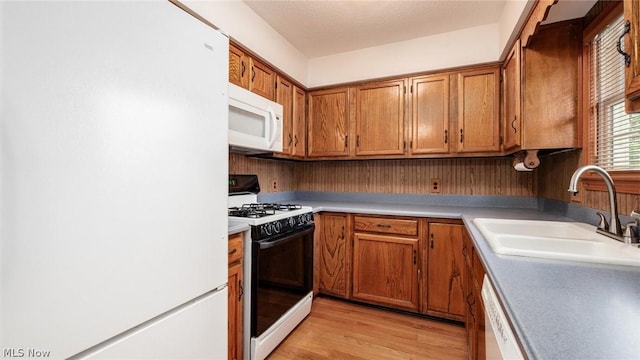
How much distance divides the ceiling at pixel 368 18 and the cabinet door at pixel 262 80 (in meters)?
0.38

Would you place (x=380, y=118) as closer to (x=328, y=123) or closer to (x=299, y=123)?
(x=328, y=123)

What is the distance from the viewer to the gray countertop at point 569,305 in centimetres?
50

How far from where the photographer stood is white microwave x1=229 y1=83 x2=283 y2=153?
176 centimetres

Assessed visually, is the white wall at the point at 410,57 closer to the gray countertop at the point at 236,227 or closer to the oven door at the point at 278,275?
the oven door at the point at 278,275

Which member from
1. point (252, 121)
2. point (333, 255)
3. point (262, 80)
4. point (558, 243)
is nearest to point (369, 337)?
point (333, 255)

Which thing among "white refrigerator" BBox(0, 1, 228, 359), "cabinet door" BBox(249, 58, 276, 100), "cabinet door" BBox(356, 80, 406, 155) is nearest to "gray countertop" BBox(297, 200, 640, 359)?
"white refrigerator" BBox(0, 1, 228, 359)

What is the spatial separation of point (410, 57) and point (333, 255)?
1.91 metres

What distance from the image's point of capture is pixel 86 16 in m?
0.75

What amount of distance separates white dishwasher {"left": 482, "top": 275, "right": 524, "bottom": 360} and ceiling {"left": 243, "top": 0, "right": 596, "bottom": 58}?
1.98 m

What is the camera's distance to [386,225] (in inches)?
93.0

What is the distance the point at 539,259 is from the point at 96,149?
56.0 inches

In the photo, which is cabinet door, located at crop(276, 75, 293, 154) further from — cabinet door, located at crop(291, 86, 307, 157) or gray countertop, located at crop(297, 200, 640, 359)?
gray countertop, located at crop(297, 200, 640, 359)

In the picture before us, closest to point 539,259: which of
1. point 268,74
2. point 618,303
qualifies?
point 618,303

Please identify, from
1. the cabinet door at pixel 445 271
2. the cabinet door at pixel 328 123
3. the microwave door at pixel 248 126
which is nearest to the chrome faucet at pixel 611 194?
the cabinet door at pixel 445 271
